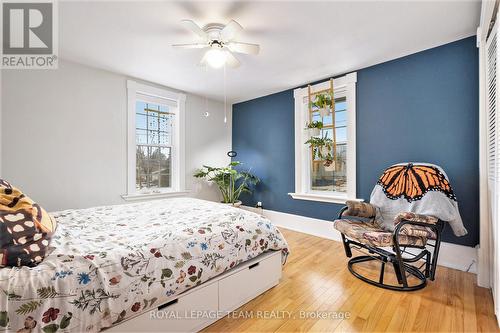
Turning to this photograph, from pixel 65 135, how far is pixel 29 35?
109cm

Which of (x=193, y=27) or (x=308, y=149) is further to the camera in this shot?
(x=308, y=149)

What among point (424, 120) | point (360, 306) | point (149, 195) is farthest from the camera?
point (149, 195)

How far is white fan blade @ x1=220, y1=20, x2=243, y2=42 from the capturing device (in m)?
1.82

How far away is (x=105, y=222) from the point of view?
184 cm

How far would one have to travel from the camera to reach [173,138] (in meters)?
3.97

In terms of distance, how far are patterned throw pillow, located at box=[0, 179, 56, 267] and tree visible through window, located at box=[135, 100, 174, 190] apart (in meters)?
2.38

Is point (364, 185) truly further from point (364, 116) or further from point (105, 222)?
point (105, 222)

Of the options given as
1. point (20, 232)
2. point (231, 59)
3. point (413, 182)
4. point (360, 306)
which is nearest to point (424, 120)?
point (413, 182)

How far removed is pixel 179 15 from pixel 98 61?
60.8 inches

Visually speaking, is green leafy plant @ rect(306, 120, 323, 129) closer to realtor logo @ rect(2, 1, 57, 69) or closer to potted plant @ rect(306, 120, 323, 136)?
potted plant @ rect(306, 120, 323, 136)

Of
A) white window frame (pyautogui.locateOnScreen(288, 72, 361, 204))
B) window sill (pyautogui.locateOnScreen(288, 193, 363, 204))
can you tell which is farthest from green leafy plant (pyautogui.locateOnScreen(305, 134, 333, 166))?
window sill (pyautogui.locateOnScreen(288, 193, 363, 204))

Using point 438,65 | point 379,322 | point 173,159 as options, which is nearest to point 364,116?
point 438,65

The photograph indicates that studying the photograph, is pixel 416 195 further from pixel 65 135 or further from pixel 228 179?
pixel 65 135

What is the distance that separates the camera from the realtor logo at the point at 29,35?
75.4 inches
